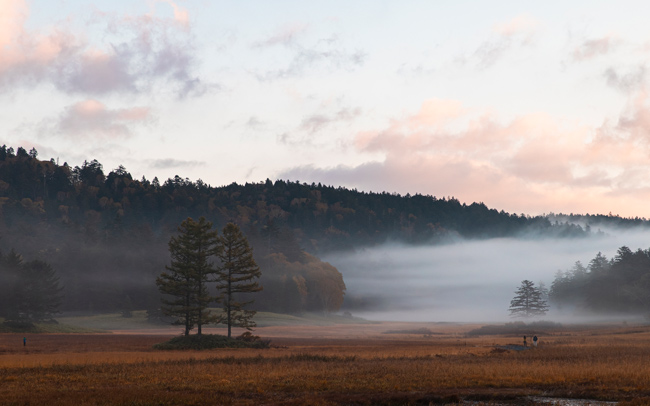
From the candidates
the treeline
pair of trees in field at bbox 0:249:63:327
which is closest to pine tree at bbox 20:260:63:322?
pair of trees in field at bbox 0:249:63:327

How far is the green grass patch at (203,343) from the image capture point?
2197 inches

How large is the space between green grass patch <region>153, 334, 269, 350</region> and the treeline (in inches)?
3777

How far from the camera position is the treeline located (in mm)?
128125

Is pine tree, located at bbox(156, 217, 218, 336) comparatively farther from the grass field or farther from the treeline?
the treeline

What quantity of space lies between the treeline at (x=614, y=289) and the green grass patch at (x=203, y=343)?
315 ft

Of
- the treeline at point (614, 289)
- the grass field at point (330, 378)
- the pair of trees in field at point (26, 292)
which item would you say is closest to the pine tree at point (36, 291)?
the pair of trees in field at point (26, 292)

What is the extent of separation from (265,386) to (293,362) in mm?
12663

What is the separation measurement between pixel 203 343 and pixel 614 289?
11263cm

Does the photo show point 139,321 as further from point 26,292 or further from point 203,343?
point 203,343

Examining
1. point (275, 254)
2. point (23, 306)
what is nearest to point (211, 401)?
point (23, 306)

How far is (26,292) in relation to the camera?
92188 mm

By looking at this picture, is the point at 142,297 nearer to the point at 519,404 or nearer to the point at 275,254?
the point at 275,254

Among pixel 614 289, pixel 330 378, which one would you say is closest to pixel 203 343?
pixel 330 378

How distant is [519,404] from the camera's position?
2370 cm
